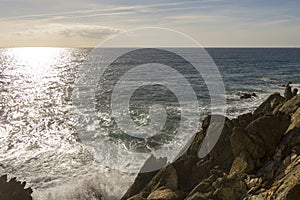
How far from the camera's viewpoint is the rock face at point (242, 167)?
1080 centimetres

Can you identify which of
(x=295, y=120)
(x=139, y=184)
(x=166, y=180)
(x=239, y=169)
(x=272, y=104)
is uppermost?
(x=272, y=104)

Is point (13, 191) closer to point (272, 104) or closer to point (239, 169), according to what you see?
point (239, 169)

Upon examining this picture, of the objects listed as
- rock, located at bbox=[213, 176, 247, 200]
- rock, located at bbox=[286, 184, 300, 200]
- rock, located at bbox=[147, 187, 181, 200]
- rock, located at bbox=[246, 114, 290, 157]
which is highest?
rock, located at bbox=[246, 114, 290, 157]

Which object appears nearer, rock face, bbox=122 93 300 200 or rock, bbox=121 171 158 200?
rock face, bbox=122 93 300 200

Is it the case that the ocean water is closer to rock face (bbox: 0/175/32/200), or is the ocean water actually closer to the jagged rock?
rock face (bbox: 0/175/32/200)

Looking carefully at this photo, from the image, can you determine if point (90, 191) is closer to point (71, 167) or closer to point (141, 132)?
point (71, 167)

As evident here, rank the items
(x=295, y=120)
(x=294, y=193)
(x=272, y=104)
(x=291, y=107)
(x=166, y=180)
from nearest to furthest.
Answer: (x=294, y=193), (x=295, y=120), (x=166, y=180), (x=291, y=107), (x=272, y=104)

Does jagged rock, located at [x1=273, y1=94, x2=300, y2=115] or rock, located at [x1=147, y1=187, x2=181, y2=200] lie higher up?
jagged rock, located at [x1=273, y1=94, x2=300, y2=115]

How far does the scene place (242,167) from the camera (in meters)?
12.5

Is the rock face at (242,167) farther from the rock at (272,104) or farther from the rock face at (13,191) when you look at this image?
the rock face at (13,191)

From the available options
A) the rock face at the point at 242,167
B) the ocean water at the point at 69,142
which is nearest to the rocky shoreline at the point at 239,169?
the rock face at the point at 242,167

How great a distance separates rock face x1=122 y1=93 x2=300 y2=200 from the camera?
10.8 metres

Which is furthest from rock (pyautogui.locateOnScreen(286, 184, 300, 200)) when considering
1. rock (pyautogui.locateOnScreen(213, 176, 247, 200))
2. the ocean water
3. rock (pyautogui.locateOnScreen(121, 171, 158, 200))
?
the ocean water

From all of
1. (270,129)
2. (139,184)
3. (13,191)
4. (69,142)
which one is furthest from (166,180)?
(69,142)
